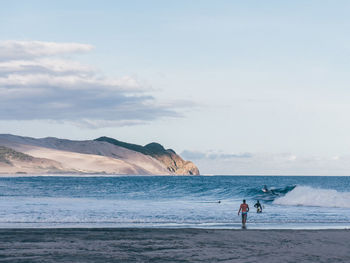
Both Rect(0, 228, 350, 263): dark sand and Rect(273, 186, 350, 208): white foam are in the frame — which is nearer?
Rect(0, 228, 350, 263): dark sand

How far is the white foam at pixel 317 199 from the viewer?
53.3 meters

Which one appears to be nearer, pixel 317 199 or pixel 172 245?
pixel 172 245

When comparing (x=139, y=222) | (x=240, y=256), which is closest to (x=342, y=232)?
(x=240, y=256)

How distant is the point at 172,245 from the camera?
68.7 feet

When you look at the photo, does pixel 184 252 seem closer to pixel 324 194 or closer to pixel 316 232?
pixel 316 232

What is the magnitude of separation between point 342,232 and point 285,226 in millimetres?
4902

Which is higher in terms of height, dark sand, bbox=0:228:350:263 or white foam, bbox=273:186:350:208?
white foam, bbox=273:186:350:208

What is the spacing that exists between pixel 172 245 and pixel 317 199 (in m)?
37.0

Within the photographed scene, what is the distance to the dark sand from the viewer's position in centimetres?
1823

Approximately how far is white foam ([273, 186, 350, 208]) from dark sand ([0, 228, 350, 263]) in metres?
27.8

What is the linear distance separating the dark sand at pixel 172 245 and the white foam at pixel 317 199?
27817mm

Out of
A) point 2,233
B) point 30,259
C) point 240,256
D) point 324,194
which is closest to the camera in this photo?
point 30,259

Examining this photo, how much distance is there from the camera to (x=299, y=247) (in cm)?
2102

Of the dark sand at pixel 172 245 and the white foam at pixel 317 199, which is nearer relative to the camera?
the dark sand at pixel 172 245
